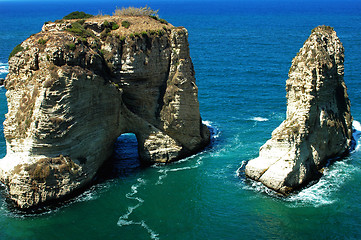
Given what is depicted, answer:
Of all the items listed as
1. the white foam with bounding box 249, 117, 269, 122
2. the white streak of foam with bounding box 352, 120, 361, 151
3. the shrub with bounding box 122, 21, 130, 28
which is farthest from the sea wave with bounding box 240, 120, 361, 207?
the shrub with bounding box 122, 21, 130, 28

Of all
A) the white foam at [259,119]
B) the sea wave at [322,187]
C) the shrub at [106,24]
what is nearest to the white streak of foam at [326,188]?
the sea wave at [322,187]

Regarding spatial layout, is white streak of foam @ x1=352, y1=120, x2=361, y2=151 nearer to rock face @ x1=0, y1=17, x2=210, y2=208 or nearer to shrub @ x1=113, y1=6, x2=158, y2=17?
rock face @ x1=0, y1=17, x2=210, y2=208

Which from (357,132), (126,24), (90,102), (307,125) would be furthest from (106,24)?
(357,132)

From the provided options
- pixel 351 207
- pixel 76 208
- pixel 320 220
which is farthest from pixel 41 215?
pixel 351 207

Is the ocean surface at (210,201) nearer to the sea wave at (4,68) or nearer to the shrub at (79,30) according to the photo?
the shrub at (79,30)

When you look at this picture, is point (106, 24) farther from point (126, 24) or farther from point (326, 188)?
point (326, 188)

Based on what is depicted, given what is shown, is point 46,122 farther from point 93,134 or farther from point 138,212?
point 138,212

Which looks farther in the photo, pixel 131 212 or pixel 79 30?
pixel 79 30
